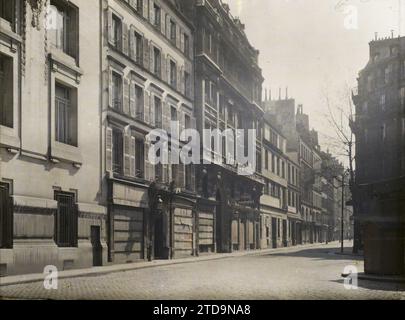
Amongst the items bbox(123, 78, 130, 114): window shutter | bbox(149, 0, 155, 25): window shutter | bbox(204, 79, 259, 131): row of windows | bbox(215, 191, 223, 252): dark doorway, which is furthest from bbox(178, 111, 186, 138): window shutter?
bbox(215, 191, 223, 252): dark doorway

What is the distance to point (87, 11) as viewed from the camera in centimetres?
2070

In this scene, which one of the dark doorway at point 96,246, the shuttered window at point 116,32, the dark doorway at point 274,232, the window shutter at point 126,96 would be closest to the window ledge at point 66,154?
the dark doorway at point 96,246

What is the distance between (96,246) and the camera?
21.3 metres

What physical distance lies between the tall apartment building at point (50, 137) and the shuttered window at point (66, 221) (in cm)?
3

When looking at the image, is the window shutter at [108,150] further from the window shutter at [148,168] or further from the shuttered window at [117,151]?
the window shutter at [148,168]

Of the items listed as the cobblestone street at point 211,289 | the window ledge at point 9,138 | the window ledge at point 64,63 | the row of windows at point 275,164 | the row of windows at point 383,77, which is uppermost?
the row of windows at point 383,77

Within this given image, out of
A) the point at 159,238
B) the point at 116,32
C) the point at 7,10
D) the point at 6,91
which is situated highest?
the point at 116,32

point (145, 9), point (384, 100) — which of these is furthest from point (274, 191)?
point (145, 9)

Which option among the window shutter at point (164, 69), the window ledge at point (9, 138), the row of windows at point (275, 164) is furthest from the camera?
the row of windows at point (275, 164)

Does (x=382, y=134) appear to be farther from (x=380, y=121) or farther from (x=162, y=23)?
(x=162, y=23)

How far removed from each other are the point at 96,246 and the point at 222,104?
52.0 ft

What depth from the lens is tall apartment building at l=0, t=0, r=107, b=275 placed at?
53.1ft

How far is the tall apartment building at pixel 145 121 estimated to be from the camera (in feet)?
74.1
